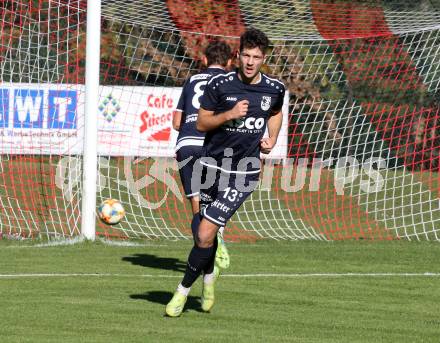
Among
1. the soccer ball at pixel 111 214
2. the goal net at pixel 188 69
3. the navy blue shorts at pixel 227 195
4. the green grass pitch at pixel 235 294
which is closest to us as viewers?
the green grass pitch at pixel 235 294

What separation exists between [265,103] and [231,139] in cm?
36

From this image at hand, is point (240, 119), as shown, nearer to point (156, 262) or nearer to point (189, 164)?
point (189, 164)

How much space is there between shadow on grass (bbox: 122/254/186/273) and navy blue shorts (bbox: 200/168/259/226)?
2.69 metres

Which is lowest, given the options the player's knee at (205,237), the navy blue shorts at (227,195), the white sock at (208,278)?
the white sock at (208,278)

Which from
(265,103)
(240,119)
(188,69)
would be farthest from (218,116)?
(188,69)

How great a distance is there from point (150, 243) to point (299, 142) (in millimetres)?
5056

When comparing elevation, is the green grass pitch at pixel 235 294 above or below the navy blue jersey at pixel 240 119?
below

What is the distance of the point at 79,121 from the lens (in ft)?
54.2

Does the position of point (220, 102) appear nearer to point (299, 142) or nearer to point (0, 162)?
point (0, 162)

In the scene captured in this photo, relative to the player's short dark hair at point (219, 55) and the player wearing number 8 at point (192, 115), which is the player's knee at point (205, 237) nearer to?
the player wearing number 8 at point (192, 115)

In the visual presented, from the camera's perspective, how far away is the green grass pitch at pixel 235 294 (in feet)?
22.7

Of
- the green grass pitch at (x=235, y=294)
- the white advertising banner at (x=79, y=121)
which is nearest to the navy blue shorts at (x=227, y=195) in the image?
the green grass pitch at (x=235, y=294)

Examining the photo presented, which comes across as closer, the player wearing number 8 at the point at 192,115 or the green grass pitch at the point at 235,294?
the green grass pitch at the point at 235,294

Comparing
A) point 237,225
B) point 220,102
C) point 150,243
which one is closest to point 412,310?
point 220,102
